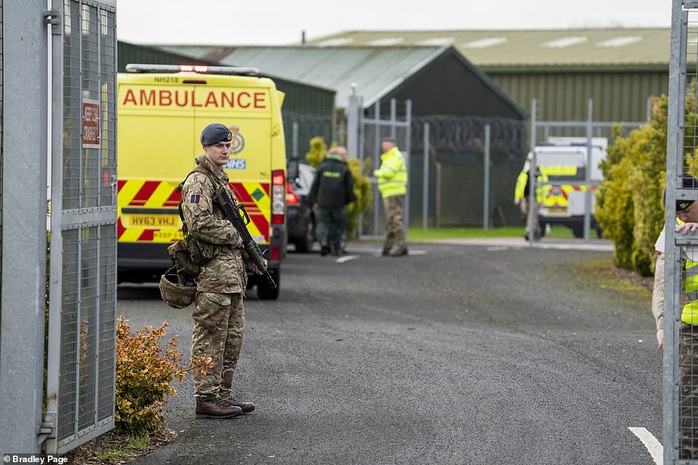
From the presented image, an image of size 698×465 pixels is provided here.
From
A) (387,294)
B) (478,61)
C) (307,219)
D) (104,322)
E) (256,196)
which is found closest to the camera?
(104,322)

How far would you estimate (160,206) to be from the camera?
14.8 metres

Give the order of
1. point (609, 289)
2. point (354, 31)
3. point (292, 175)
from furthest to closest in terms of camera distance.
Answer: point (354, 31)
point (292, 175)
point (609, 289)

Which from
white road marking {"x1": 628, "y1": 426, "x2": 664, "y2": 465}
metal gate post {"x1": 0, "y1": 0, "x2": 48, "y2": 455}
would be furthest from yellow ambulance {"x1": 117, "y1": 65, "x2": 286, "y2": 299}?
metal gate post {"x1": 0, "y1": 0, "x2": 48, "y2": 455}

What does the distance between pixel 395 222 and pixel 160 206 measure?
9.40m

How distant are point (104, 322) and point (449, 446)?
2100mm

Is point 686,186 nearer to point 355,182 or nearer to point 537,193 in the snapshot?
point 355,182

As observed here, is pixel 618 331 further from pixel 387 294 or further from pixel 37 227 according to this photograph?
pixel 37 227

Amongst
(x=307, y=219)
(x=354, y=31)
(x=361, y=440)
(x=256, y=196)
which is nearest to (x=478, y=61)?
(x=354, y=31)

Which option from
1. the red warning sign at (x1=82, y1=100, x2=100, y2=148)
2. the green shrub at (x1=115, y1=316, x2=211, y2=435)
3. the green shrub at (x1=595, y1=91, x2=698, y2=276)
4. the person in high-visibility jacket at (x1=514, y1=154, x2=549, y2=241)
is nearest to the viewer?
the red warning sign at (x1=82, y1=100, x2=100, y2=148)

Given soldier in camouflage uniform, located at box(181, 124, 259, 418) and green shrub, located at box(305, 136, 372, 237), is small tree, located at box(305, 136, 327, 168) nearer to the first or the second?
green shrub, located at box(305, 136, 372, 237)

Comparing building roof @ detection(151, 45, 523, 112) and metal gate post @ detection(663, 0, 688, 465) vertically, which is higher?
building roof @ detection(151, 45, 523, 112)

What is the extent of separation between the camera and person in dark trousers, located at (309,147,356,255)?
23156 millimetres

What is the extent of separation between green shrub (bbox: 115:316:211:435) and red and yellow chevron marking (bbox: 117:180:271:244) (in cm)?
655

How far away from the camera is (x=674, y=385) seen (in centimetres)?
653
